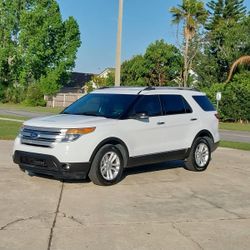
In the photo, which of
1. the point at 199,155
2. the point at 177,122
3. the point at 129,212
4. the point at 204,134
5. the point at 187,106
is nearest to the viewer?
the point at 129,212

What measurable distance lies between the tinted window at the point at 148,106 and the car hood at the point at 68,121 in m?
0.79

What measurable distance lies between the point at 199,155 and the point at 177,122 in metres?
1.15

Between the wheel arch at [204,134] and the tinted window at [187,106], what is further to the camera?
the wheel arch at [204,134]

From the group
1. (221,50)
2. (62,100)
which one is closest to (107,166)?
(221,50)

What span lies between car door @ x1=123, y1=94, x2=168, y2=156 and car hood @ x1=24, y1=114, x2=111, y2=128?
1.91ft

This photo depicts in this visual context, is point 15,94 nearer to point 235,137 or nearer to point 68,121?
point 235,137

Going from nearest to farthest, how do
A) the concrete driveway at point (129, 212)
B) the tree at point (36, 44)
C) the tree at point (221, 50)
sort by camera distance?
the concrete driveway at point (129, 212) < the tree at point (221, 50) < the tree at point (36, 44)

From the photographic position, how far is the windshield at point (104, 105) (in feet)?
31.4

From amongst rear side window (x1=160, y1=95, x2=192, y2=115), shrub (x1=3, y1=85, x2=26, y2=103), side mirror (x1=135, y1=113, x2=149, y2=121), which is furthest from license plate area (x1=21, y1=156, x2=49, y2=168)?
shrub (x1=3, y1=85, x2=26, y2=103)

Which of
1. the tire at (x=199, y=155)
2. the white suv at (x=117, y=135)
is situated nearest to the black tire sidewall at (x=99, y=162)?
the white suv at (x=117, y=135)

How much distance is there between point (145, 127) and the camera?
9680mm

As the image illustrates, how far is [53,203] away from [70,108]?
3191 millimetres

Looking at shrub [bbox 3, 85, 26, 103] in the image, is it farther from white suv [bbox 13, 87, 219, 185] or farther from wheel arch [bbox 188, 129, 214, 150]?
white suv [bbox 13, 87, 219, 185]

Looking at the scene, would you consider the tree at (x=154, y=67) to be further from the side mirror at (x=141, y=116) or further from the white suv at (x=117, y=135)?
the side mirror at (x=141, y=116)
